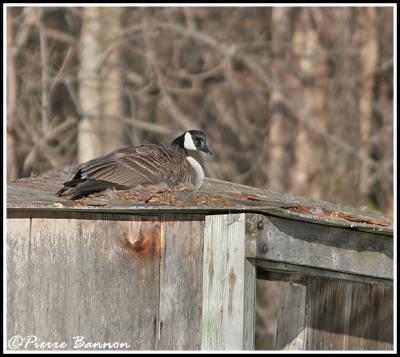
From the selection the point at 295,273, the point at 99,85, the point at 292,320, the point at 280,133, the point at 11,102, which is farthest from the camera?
the point at 280,133

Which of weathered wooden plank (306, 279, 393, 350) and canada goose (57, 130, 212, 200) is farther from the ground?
canada goose (57, 130, 212, 200)

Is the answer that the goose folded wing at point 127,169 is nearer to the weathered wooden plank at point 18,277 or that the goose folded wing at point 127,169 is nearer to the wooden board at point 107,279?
the wooden board at point 107,279

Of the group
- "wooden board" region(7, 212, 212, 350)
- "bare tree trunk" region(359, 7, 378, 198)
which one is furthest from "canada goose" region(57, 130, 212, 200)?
"bare tree trunk" region(359, 7, 378, 198)

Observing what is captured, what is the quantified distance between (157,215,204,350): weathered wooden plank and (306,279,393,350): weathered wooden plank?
2.83ft

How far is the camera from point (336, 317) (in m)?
5.72

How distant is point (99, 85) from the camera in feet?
40.0

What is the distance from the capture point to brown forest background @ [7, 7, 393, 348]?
39.5 ft

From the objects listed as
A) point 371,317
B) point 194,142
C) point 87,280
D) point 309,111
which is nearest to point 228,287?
point 87,280

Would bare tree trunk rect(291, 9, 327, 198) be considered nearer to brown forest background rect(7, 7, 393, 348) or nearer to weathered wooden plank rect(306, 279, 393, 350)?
brown forest background rect(7, 7, 393, 348)

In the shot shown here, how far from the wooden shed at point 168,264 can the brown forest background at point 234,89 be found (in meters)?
6.26

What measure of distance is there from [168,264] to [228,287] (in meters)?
0.45

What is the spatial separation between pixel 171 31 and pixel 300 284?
7703 mm

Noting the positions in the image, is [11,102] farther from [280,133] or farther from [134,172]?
[134,172]

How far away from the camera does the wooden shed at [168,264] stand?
4.75m
